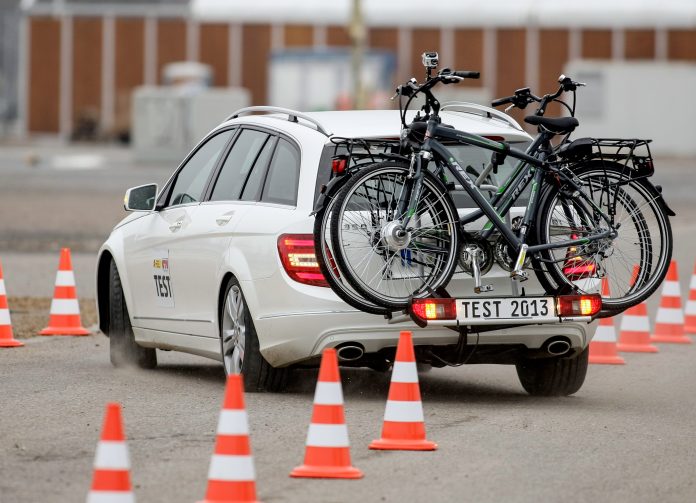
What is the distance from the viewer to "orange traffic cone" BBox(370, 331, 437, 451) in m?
7.87

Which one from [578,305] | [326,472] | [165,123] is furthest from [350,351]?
[165,123]

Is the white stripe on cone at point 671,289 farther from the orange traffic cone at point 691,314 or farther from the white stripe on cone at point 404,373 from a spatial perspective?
the white stripe on cone at point 404,373

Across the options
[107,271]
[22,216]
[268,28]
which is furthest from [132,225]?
[268,28]

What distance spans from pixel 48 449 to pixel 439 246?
8.06 ft

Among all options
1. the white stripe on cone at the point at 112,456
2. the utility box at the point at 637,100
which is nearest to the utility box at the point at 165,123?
the utility box at the point at 637,100

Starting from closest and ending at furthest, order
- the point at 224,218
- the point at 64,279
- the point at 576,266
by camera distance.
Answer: the point at 576,266 < the point at 224,218 < the point at 64,279

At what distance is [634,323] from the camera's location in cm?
1342

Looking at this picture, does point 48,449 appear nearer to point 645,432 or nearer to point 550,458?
point 550,458

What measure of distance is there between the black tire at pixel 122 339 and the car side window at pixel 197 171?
0.80 m

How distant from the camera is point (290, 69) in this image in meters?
72.8

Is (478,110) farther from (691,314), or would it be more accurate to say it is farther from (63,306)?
(691,314)

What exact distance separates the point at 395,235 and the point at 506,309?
0.73 meters

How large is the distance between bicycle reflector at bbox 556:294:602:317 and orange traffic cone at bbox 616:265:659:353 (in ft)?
13.6

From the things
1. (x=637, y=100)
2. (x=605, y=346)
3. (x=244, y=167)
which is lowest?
(x=605, y=346)
